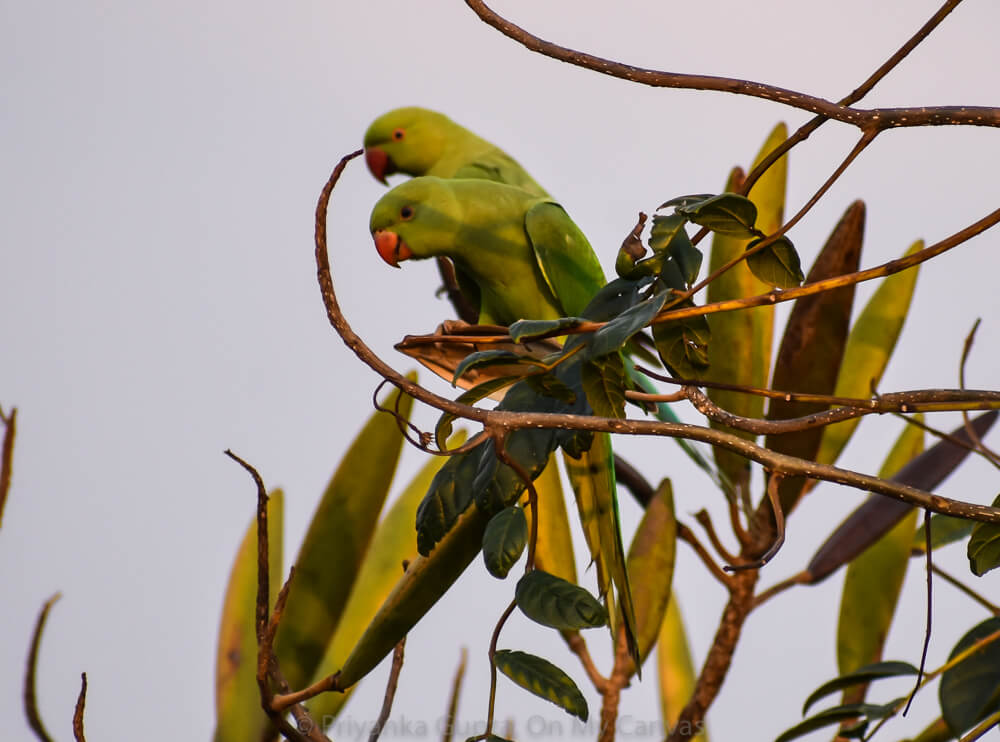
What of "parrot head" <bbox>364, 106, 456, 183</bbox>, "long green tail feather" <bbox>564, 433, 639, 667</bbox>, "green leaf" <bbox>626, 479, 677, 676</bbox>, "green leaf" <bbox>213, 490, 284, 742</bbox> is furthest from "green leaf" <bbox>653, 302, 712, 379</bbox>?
"parrot head" <bbox>364, 106, 456, 183</bbox>

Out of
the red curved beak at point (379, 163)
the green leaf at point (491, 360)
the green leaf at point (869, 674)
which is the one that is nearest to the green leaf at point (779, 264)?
the green leaf at point (491, 360)

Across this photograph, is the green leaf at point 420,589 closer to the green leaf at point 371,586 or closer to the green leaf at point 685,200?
the green leaf at point 685,200

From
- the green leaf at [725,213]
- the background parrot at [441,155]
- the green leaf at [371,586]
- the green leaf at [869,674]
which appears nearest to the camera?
the green leaf at [725,213]

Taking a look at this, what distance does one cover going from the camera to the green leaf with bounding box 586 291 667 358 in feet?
1.85

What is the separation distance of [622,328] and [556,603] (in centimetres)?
16

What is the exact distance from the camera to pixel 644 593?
1.16 m

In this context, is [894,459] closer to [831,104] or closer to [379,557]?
[379,557]

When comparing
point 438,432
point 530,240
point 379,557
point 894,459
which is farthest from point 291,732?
point 894,459

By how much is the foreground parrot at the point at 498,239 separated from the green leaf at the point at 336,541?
0.21 meters

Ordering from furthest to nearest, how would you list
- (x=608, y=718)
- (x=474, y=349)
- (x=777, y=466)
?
(x=608, y=718), (x=474, y=349), (x=777, y=466)

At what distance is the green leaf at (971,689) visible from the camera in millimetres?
758

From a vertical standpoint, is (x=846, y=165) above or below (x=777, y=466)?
above

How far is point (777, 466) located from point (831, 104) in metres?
0.21

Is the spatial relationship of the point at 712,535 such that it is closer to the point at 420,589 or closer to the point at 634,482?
the point at 634,482
